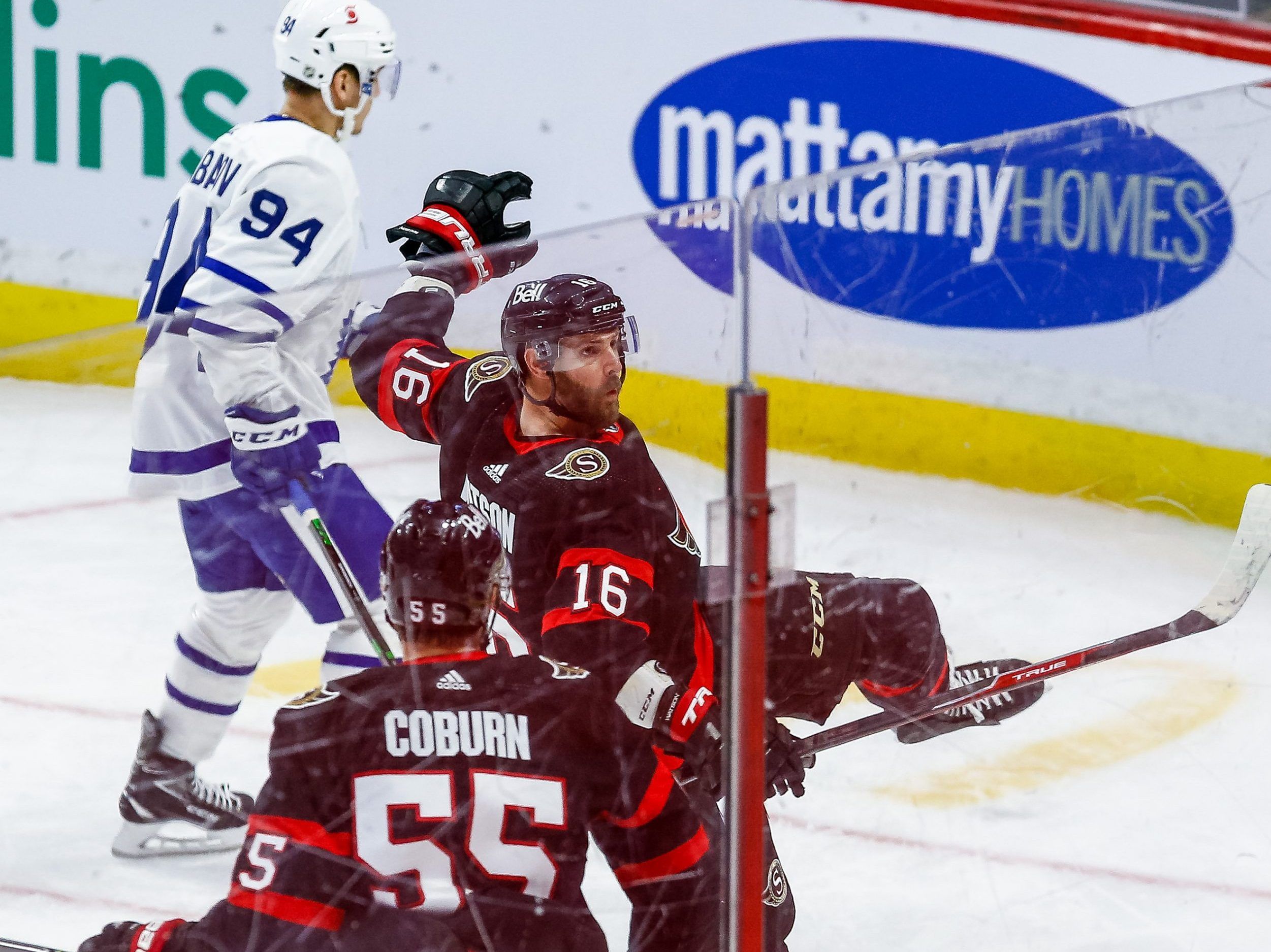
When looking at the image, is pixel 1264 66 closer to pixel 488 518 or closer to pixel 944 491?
pixel 944 491

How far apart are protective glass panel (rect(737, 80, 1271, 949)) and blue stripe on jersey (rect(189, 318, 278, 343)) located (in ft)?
1.42

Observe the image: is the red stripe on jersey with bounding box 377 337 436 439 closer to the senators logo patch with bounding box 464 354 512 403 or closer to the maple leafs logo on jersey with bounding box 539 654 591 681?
the senators logo patch with bounding box 464 354 512 403

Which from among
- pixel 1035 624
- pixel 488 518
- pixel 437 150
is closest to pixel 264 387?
pixel 488 518

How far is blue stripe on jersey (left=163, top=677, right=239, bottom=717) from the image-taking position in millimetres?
1721

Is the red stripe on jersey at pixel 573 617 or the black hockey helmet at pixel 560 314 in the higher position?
the black hockey helmet at pixel 560 314

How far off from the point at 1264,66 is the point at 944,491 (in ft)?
7.55

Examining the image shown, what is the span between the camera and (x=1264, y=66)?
365cm

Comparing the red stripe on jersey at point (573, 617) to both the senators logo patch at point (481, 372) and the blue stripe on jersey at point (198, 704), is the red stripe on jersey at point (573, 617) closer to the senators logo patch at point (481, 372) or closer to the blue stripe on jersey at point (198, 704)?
the senators logo patch at point (481, 372)

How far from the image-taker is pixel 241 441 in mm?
1624

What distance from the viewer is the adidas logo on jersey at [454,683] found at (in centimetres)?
146

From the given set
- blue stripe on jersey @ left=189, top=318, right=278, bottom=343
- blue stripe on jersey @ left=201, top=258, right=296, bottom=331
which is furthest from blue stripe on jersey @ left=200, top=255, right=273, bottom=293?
blue stripe on jersey @ left=189, top=318, right=278, bottom=343

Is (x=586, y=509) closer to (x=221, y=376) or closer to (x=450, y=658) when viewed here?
(x=450, y=658)

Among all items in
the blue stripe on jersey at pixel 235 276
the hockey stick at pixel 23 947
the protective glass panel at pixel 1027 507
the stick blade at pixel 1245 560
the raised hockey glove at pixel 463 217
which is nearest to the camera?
the protective glass panel at pixel 1027 507

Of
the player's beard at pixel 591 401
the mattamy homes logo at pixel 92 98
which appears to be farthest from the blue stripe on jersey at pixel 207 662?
the mattamy homes logo at pixel 92 98
